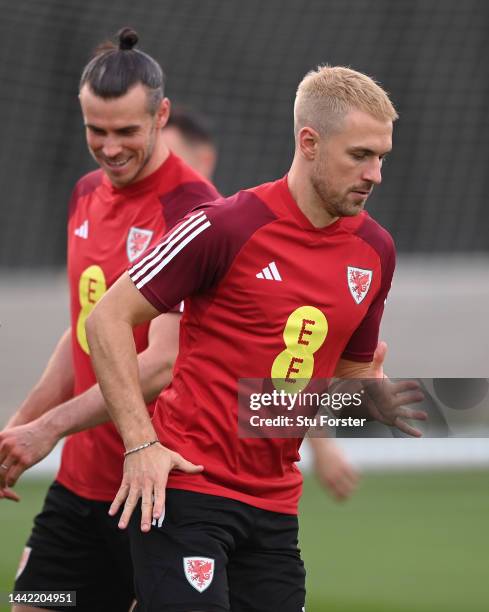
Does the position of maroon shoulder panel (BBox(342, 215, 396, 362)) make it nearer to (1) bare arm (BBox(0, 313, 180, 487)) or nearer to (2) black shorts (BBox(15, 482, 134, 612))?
(1) bare arm (BBox(0, 313, 180, 487))

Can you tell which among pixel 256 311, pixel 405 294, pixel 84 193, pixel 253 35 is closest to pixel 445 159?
pixel 405 294

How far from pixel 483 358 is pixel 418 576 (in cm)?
516

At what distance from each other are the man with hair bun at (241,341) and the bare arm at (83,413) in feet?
0.78

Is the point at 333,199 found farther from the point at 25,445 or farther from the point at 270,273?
the point at 25,445

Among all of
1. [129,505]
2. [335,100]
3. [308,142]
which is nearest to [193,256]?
[308,142]

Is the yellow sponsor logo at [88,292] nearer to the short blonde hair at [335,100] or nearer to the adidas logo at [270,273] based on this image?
the adidas logo at [270,273]

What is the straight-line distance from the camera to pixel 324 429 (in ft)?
14.7

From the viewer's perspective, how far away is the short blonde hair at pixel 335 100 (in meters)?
3.90

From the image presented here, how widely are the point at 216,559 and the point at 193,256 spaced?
89 cm

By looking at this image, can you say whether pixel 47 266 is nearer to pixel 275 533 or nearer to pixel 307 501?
pixel 307 501

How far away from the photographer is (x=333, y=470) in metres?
4.75

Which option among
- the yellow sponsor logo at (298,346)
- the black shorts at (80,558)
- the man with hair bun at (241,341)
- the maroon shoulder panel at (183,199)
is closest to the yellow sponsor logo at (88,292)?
the maroon shoulder panel at (183,199)

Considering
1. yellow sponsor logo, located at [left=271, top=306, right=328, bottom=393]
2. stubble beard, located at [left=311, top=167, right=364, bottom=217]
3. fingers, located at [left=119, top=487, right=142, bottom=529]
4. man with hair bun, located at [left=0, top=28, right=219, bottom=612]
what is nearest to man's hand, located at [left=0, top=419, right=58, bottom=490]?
man with hair bun, located at [left=0, top=28, right=219, bottom=612]

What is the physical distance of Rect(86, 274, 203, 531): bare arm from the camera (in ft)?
12.2
